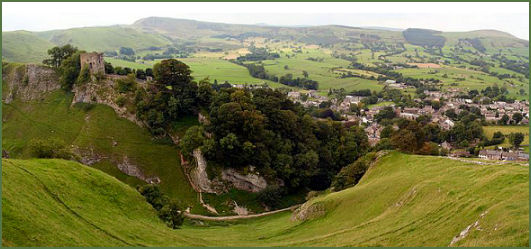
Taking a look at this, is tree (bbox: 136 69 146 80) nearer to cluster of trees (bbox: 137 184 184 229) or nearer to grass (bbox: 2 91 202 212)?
grass (bbox: 2 91 202 212)

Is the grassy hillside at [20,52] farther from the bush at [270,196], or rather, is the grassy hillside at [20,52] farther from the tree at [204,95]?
the bush at [270,196]

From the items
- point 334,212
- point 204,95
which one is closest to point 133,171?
point 204,95

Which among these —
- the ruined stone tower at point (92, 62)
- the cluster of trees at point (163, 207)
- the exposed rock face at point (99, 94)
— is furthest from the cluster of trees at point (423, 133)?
the ruined stone tower at point (92, 62)

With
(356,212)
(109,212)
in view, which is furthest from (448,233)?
(109,212)

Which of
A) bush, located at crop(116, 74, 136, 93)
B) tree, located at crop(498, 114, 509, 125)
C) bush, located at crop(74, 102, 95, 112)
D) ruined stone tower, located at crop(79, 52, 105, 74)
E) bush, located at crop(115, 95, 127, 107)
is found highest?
ruined stone tower, located at crop(79, 52, 105, 74)

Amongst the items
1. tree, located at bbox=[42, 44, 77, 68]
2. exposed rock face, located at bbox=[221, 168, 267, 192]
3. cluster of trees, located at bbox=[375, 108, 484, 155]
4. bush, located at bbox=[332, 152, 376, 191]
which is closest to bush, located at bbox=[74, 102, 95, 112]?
tree, located at bbox=[42, 44, 77, 68]

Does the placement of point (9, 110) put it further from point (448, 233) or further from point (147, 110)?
point (448, 233)

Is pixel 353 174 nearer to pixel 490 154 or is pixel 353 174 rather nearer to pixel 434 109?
pixel 490 154
